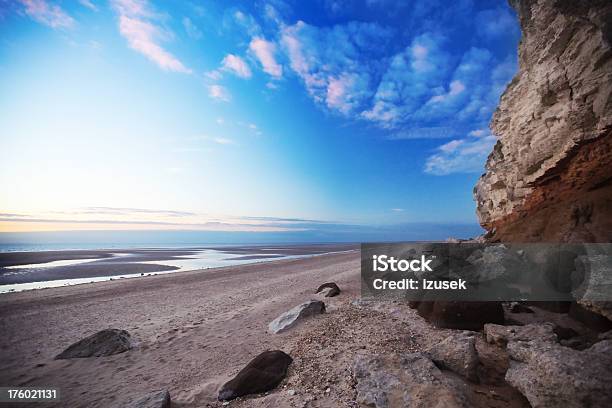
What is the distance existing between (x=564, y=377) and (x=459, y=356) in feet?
5.00

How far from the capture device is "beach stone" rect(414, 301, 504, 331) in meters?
7.03

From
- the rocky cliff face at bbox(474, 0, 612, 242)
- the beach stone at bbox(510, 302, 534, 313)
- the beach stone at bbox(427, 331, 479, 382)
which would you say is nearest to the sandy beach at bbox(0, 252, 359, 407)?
the beach stone at bbox(427, 331, 479, 382)

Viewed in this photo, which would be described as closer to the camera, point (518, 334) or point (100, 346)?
point (518, 334)

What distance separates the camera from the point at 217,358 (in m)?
7.38

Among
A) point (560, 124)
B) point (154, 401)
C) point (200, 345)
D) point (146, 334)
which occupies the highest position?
point (560, 124)

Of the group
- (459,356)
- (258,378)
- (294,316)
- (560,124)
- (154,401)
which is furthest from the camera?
(560,124)

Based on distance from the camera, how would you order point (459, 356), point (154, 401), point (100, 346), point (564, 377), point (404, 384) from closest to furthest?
point (564, 377) < point (404, 384) < point (459, 356) < point (154, 401) < point (100, 346)

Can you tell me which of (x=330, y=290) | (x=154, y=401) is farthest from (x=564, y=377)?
(x=330, y=290)

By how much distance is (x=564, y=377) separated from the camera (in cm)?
359

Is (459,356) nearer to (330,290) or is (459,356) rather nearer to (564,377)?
(564,377)

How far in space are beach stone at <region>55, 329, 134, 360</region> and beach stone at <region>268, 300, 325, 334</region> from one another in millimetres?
4767

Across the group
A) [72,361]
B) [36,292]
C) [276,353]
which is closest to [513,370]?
[276,353]

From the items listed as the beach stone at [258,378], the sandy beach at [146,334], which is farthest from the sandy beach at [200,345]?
the beach stone at [258,378]

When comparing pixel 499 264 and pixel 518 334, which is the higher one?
pixel 499 264
